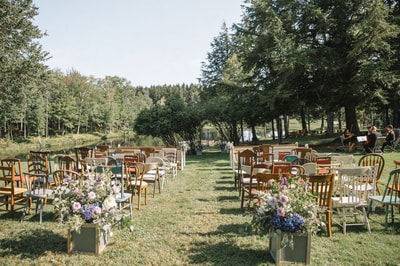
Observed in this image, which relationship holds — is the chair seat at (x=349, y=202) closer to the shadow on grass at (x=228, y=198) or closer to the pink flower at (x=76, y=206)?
the shadow on grass at (x=228, y=198)

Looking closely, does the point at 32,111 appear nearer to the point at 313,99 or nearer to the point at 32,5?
the point at 32,5

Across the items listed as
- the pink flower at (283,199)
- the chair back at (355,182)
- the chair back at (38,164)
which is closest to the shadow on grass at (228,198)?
the chair back at (355,182)

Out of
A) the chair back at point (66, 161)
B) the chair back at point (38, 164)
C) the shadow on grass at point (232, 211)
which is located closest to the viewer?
the chair back at point (38, 164)

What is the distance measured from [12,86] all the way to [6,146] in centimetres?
2247

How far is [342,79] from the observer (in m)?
27.8

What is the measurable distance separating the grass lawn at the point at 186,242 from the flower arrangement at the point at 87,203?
0.58 meters


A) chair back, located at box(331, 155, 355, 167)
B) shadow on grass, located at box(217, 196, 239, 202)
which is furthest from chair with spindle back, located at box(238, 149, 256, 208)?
chair back, located at box(331, 155, 355, 167)

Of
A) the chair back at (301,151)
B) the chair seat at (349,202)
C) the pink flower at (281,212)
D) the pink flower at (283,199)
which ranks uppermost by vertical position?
the chair back at (301,151)

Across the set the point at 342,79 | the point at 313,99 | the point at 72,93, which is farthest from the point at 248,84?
the point at 72,93

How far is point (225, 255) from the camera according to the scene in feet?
20.8

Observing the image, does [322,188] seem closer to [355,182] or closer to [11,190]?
[355,182]

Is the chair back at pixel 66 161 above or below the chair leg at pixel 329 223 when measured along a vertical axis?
above

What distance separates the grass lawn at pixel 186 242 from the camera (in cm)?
617

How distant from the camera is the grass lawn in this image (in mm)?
6168
